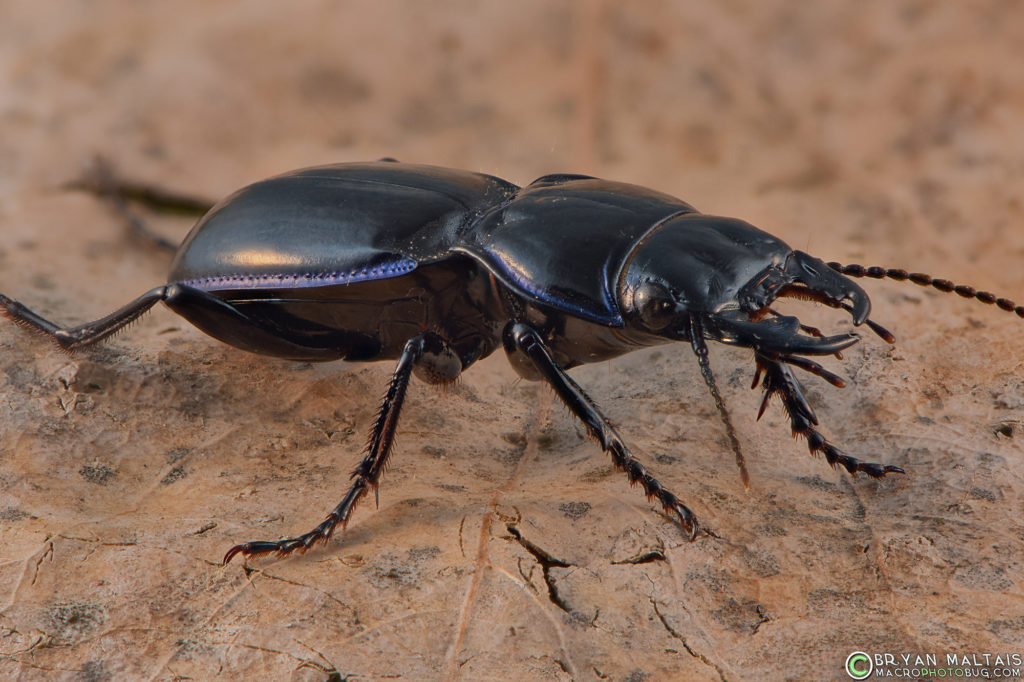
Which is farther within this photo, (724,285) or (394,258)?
(394,258)

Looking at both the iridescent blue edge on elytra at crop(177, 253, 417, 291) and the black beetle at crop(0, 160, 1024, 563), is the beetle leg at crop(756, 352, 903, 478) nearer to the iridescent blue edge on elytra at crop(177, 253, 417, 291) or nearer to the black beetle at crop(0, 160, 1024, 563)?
the black beetle at crop(0, 160, 1024, 563)

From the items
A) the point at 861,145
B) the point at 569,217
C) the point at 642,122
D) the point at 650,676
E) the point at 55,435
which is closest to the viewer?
the point at 650,676

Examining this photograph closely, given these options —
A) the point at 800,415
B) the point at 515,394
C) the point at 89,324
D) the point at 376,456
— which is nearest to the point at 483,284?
the point at 515,394

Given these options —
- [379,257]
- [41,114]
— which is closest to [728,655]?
[379,257]

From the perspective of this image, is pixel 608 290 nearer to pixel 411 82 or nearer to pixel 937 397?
pixel 937 397

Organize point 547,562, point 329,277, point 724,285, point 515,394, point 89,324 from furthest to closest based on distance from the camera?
point 515,394 < point 89,324 < point 329,277 < point 724,285 < point 547,562

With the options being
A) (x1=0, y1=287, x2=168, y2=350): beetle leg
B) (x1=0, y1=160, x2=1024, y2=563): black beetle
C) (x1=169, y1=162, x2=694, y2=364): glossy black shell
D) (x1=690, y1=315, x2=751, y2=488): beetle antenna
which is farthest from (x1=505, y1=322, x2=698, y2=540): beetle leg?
(x1=0, y1=287, x2=168, y2=350): beetle leg

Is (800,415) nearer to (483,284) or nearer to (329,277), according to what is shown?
(483,284)

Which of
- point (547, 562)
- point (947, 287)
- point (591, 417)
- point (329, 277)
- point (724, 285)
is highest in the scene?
point (947, 287)
